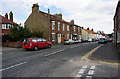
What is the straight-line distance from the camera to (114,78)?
13.6 ft

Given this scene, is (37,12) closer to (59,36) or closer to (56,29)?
(56,29)

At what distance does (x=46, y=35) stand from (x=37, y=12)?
727cm

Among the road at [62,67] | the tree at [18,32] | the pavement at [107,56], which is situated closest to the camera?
the road at [62,67]

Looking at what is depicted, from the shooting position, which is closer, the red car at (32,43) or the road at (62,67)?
the road at (62,67)

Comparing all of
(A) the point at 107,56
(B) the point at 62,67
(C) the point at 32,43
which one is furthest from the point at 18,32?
(A) the point at 107,56

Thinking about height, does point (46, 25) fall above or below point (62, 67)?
above

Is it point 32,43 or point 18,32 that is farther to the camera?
point 18,32

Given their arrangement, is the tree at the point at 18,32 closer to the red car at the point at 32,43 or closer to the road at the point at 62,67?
the red car at the point at 32,43

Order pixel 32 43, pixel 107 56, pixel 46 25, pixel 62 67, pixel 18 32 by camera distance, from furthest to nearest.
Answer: pixel 46 25 < pixel 18 32 < pixel 32 43 < pixel 107 56 < pixel 62 67

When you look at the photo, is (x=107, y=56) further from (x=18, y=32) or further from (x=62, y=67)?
(x=18, y=32)

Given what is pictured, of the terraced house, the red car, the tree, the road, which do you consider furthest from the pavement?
the terraced house

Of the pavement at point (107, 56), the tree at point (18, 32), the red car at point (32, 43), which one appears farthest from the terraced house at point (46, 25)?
the pavement at point (107, 56)

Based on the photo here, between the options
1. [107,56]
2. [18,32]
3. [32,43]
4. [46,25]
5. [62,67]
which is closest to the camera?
[62,67]

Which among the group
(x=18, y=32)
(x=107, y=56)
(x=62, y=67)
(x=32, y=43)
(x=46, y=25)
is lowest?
(x=62, y=67)
